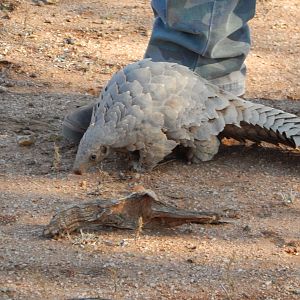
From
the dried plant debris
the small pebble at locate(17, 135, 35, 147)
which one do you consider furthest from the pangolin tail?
the small pebble at locate(17, 135, 35, 147)

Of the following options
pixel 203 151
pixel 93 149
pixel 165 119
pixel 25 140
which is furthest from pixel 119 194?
pixel 25 140

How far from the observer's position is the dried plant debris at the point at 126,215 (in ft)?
11.9

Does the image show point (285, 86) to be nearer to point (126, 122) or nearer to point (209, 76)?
point (209, 76)

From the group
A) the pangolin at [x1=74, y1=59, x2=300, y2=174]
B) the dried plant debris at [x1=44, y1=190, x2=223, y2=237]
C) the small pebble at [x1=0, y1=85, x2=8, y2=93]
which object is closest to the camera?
the dried plant debris at [x1=44, y1=190, x2=223, y2=237]

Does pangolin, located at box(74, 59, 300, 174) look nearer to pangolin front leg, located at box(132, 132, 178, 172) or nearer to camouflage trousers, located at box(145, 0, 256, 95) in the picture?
pangolin front leg, located at box(132, 132, 178, 172)

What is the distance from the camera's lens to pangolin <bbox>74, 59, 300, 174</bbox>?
4164 mm

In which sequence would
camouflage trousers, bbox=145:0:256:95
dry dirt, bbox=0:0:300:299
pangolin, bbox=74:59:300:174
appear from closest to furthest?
dry dirt, bbox=0:0:300:299 → pangolin, bbox=74:59:300:174 → camouflage trousers, bbox=145:0:256:95

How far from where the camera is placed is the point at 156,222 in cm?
376

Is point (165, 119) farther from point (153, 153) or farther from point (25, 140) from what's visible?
point (25, 140)

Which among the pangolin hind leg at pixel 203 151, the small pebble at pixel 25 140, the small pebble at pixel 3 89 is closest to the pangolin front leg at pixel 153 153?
the pangolin hind leg at pixel 203 151

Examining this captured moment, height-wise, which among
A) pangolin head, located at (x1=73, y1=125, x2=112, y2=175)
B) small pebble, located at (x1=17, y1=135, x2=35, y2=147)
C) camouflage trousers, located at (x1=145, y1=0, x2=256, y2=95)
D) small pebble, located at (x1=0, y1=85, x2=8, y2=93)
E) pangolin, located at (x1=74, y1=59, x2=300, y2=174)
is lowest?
small pebble, located at (x1=0, y1=85, x2=8, y2=93)

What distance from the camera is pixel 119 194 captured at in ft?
13.3

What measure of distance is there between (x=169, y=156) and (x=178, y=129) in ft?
0.74

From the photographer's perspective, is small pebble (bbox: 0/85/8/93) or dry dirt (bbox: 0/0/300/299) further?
small pebble (bbox: 0/85/8/93)
